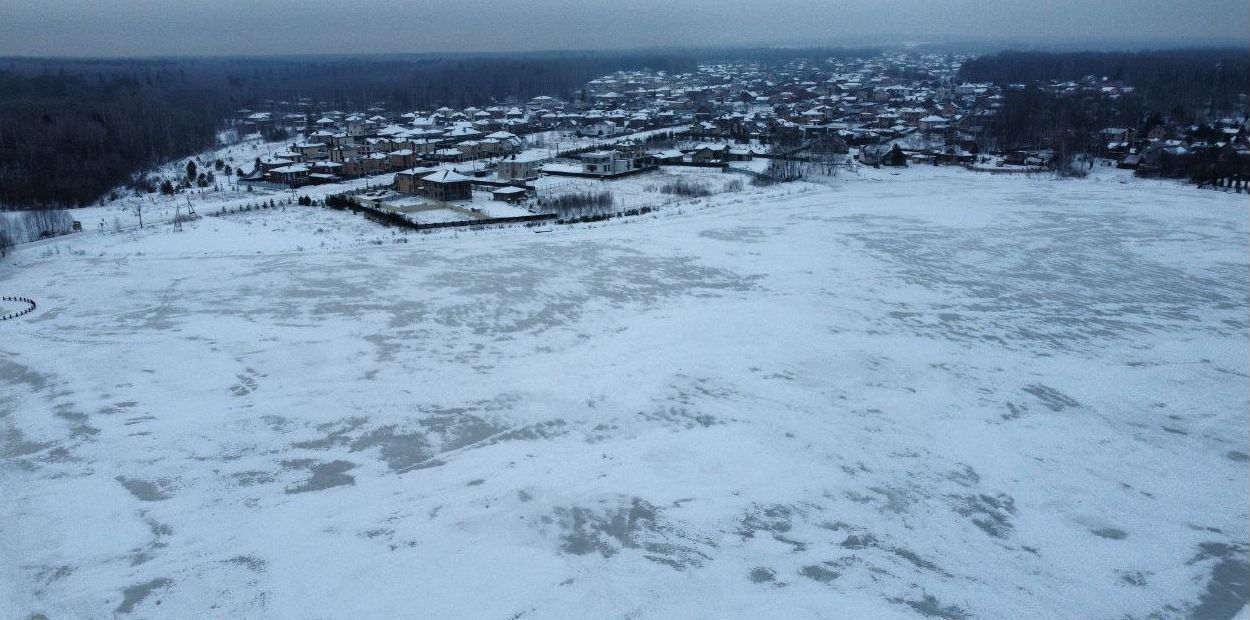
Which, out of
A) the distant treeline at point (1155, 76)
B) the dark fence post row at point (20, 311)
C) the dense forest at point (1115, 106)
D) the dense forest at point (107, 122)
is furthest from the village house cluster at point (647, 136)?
the dark fence post row at point (20, 311)

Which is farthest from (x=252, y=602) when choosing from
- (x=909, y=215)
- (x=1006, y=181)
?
(x=1006, y=181)

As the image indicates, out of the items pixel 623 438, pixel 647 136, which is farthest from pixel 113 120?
pixel 623 438

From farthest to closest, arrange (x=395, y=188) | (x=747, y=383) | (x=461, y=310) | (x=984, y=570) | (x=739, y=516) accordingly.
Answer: (x=395, y=188), (x=461, y=310), (x=747, y=383), (x=739, y=516), (x=984, y=570)

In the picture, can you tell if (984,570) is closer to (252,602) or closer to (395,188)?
(252,602)

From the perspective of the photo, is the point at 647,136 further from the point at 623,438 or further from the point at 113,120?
the point at 623,438

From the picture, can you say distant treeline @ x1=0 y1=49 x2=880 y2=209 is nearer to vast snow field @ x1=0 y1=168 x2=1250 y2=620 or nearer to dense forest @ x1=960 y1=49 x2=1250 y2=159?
vast snow field @ x1=0 y1=168 x2=1250 y2=620

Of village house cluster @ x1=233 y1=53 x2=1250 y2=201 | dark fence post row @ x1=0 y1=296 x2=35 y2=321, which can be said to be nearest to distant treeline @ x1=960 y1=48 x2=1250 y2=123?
village house cluster @ x1=233 y1=53 x2=1250 y2=201
